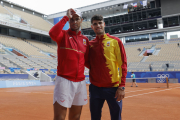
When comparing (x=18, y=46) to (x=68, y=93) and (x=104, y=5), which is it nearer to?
(x=104, y=5)

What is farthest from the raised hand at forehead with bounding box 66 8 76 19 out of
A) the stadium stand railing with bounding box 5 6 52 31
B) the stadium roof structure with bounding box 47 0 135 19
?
the stadium roof structure with bounding box 47 0 135 19

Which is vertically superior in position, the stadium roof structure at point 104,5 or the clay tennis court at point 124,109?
the stadium roof structure at point 104,5

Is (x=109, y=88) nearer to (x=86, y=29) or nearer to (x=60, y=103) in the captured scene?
(x=60, y=103)

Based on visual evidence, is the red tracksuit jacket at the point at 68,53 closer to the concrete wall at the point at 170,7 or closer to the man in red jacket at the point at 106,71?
the man in red jacket at the point at 106,71

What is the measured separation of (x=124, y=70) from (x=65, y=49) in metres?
1.00

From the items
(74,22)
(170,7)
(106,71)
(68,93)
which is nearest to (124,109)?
(106,71)

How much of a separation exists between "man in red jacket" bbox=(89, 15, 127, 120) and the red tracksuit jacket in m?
0.29

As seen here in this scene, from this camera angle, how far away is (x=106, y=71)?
281cm

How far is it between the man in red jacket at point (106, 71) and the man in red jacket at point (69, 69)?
0.78ft

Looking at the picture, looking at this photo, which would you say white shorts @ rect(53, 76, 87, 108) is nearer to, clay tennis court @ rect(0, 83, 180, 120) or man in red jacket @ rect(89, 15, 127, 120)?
man in red jacket @ rect(89, 15, 127, 120)

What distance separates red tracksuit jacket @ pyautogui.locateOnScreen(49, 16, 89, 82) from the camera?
8.34ft

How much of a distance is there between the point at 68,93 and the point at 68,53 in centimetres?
61

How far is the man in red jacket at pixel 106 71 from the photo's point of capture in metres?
2.75

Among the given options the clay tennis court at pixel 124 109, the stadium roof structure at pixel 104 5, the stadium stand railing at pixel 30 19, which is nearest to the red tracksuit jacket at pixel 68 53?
the clay tennis court at pixel 124 109
